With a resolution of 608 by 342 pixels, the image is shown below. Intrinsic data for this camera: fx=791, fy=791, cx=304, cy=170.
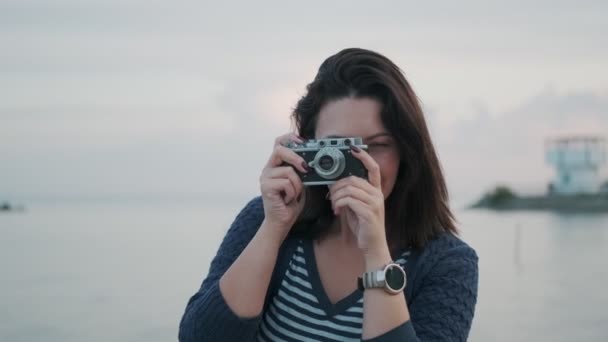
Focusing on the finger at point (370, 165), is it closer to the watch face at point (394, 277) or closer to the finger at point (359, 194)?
the finger at point (359, 194)

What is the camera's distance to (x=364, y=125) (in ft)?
5.79

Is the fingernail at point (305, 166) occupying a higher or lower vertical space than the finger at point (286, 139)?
lower

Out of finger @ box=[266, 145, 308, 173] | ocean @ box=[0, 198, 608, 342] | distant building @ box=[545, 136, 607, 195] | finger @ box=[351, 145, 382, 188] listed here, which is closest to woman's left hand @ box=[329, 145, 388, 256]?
finger @ box=[351, 145, 382, 188]

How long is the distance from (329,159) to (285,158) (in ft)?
0.43

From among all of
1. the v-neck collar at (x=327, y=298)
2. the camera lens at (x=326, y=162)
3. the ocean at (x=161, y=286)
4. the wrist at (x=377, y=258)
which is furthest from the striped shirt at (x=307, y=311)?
the ocean at (x=161, y=286)

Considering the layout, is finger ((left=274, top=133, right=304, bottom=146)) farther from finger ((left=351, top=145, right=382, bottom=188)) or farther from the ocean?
the ocean

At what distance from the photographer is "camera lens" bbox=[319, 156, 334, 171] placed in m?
1.72

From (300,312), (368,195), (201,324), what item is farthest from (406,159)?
(201,324)

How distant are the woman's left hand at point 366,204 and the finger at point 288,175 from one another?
0.11 meters

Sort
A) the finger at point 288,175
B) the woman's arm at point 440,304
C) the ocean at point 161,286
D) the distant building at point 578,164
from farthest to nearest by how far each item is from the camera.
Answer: the distant building at point 578,164 → the ocean at point 161,286 → the finger at point 288,175 → the woman's arm at point 440,304

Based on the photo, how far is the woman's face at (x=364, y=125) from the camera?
69.5 inches

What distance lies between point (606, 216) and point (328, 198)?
3283cm

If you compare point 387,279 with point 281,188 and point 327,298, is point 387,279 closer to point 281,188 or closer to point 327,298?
point 327,298

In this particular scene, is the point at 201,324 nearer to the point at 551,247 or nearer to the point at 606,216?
the point at 551,247
